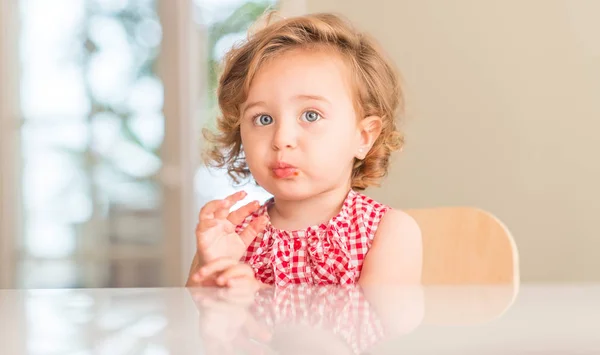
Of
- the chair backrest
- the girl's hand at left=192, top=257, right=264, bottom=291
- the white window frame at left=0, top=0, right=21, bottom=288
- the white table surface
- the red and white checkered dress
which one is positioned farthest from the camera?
the white window frame at left=0, top=0, right=21, bottom=288

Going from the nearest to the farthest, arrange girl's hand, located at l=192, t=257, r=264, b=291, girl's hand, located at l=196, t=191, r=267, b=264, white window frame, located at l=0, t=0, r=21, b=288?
girl's hand, located at l=192, t=257, r=264, b=291
girl's hand, located at l=196, t=191, r=267, b=264
white window frame, located at l=0, t=0, r=21, b=288

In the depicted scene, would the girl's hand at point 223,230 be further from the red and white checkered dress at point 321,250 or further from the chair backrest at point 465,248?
the chair backrest at point 465,248

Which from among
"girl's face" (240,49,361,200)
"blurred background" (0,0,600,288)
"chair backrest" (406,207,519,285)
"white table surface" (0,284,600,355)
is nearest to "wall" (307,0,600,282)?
"blurred background" (0,0,600,288)

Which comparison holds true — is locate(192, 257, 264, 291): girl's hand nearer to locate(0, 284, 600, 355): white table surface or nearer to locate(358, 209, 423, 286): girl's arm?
locate(358, 209, 423, 286): girl's arm

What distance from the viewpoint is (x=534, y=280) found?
8.97ft

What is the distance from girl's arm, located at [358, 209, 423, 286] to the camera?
1037mm

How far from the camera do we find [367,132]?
1.16 metres

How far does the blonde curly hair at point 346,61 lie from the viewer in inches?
44.3

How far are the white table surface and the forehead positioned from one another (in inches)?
23.0

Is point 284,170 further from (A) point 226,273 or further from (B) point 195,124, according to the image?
(B) point 195,124

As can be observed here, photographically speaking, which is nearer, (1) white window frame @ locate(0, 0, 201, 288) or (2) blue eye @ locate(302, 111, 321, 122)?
(2) blue eye @ locate(302, 111, 321, 122)

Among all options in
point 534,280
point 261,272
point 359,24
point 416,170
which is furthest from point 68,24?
point 261,272

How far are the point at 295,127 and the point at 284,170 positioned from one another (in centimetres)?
6

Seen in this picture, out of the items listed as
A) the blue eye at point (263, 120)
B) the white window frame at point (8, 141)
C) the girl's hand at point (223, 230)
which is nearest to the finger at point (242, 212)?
the girl's hand at point (223, 230)
